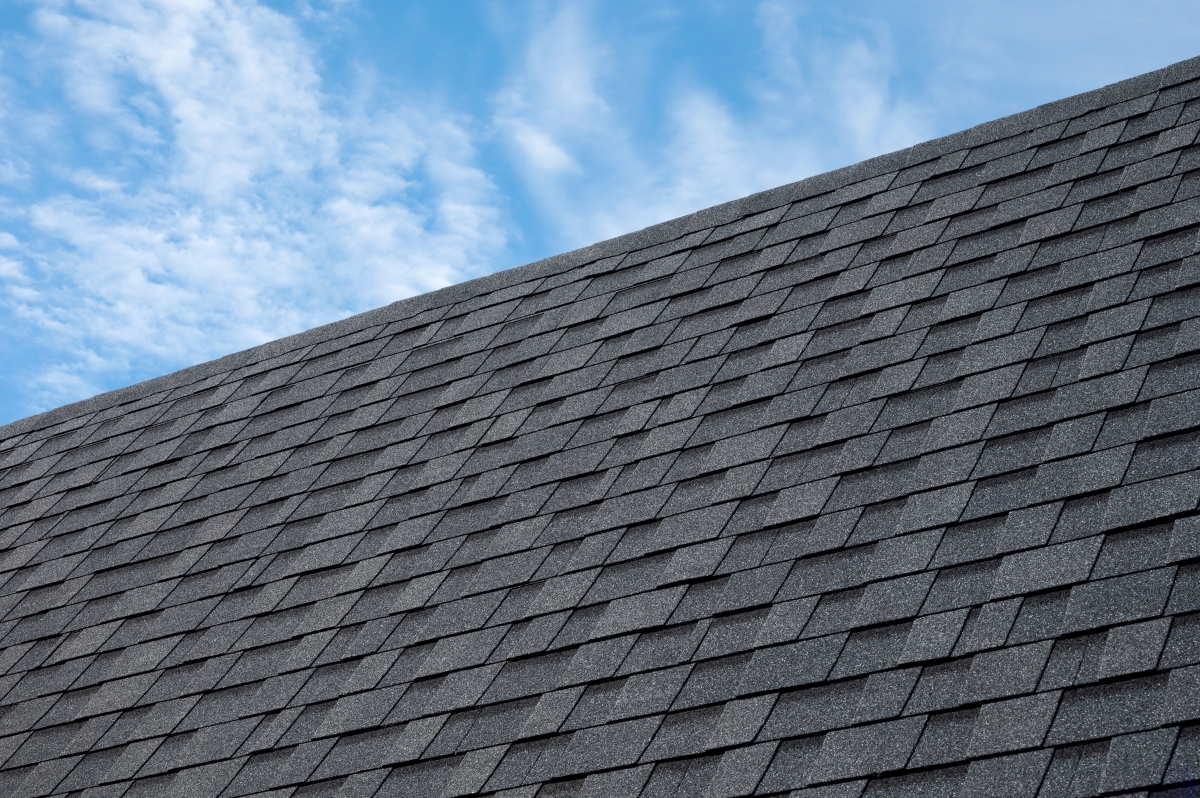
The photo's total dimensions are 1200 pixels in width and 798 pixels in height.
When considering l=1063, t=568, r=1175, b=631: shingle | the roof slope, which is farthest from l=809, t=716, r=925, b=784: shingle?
l=1063, t=568, r=1175, b=631: shingle

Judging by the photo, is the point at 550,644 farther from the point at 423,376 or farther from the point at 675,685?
the point at 423,376

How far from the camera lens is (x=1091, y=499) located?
436 cm

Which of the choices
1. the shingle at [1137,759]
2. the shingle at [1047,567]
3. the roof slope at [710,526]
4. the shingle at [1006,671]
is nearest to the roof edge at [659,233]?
the roof slope at [710,526]

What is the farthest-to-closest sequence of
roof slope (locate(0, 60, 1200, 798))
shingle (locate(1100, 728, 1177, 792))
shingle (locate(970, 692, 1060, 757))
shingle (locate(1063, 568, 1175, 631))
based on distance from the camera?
roof slope (locate(0, 60, 1200, 798))
shingle (locate(1063, 568, 1175, 631))
shingle (locate(970, 692, 1060, 757))
shingle (locate(1100, 728, 1177, 792))

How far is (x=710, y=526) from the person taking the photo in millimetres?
5328

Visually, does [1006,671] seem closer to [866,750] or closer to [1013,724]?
[1013,724]

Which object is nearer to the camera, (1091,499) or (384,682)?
(1091,499)

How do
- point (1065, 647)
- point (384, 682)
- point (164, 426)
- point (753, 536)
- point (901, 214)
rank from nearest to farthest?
point (1065, 647), point (753, 536), point (384, 682), point (901, 214), point (164, 426)

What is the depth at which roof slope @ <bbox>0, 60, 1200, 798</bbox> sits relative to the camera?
405 centimetres

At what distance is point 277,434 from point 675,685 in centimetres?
415

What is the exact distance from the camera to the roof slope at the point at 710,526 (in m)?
4.05

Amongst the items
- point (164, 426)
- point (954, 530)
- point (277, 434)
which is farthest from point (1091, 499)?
point (164, 426)

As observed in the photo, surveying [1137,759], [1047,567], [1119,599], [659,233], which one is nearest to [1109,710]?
[1137,759]

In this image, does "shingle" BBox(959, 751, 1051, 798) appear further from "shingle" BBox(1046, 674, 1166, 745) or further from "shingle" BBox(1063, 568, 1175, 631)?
"shingle" BBox(1063, 568, 1175, 631)
